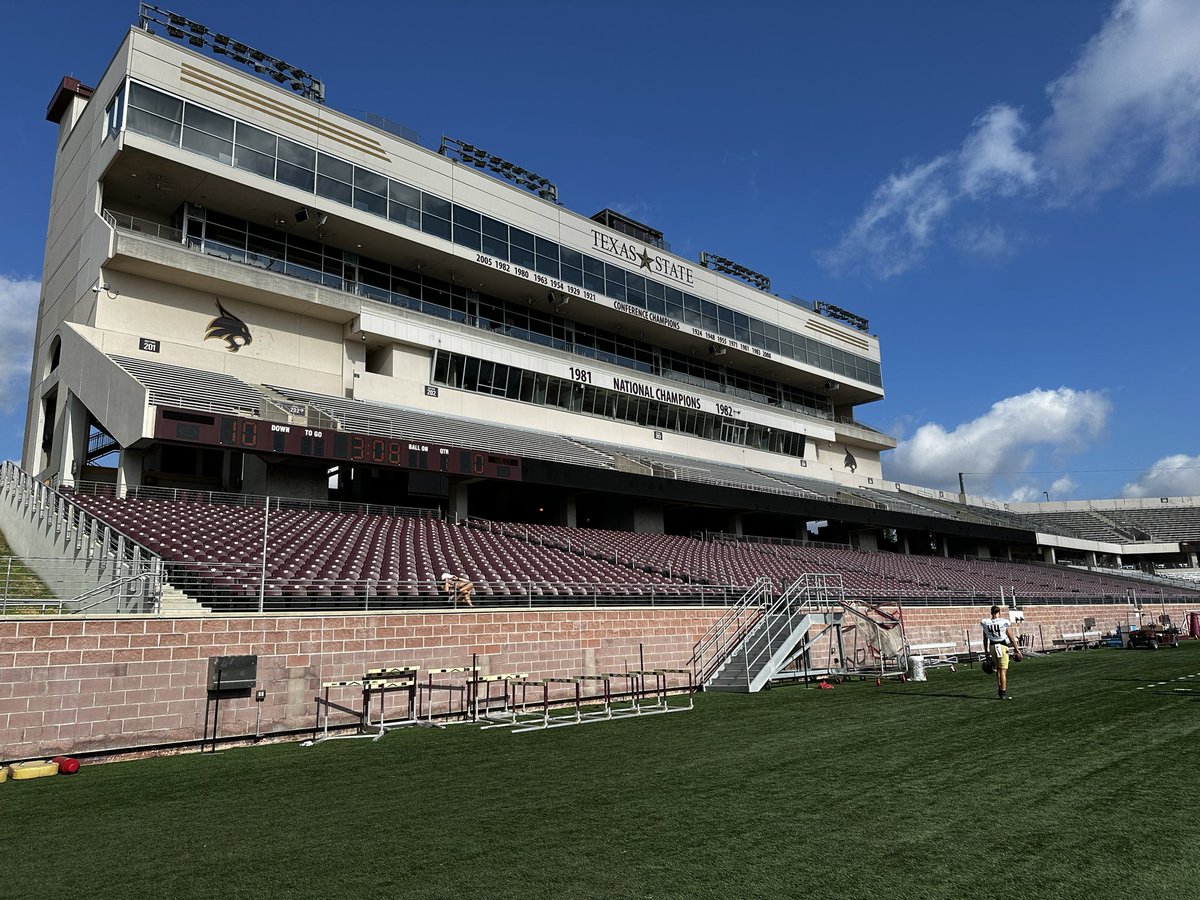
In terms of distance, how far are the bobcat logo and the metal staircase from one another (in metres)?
16.8

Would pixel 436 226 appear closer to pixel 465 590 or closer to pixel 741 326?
pixel 465 590

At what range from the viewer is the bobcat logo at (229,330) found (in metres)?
24.1

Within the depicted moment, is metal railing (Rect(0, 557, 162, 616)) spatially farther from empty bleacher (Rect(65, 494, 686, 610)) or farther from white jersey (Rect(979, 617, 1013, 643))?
white jersey (Rect(979, 617, 1013, 643))

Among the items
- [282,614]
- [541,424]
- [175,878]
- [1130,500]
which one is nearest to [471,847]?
[175,878]

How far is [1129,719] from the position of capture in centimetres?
973

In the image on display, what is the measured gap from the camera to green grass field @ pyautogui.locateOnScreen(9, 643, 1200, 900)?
4.50 m

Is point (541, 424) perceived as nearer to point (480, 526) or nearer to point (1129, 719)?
point (480, 526)

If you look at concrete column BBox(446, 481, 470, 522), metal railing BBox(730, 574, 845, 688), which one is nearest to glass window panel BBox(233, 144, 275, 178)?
concrete column BBox(446, 481, 470, 522)

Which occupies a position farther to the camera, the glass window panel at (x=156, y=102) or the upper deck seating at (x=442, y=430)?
the upper deck seating at (x=442, y=430)

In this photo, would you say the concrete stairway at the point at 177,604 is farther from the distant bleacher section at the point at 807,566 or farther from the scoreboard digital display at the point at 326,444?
the distant bleacher section at the point at 807,566

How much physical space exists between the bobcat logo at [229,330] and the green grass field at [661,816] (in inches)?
660

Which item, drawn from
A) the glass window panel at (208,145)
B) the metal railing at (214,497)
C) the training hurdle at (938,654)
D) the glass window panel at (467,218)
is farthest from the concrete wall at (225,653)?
the glass window panel at (467,218)

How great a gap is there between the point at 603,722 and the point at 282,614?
531 centimetres

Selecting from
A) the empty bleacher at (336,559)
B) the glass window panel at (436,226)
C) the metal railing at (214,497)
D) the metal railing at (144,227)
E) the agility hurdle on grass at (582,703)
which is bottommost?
the agility hurdle on grass at (582,703)
